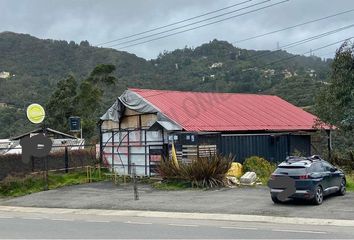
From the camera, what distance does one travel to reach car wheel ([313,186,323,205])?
702 inches

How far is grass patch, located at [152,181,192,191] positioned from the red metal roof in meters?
3.52

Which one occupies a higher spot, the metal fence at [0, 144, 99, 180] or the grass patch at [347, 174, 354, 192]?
the metal fence at [0, 144, 99, 180]

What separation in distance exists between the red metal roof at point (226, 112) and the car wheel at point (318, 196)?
11160 mm

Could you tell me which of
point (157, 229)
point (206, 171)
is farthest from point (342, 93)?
point (157, 229)

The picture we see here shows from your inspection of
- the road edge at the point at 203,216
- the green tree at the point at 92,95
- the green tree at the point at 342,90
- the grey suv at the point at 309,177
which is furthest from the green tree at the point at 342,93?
the green tree at the point at 92,95

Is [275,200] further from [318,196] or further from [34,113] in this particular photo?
[34,113]

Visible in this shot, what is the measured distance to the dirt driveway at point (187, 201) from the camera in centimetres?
1703

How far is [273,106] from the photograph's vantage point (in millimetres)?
37812

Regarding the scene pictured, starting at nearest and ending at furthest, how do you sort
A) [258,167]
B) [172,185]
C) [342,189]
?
[342,189] → [172,185] → [258,167]

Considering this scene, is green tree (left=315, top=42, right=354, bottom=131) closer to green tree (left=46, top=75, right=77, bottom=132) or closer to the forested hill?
the forested hill

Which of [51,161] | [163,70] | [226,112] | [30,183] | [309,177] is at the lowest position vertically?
[30,183]

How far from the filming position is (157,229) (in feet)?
45.1

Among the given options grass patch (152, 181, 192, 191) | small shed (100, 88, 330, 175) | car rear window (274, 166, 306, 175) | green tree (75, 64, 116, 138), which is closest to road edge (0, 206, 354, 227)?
car rear window (274, 166, 306, 175)

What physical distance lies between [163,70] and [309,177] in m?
38.3
